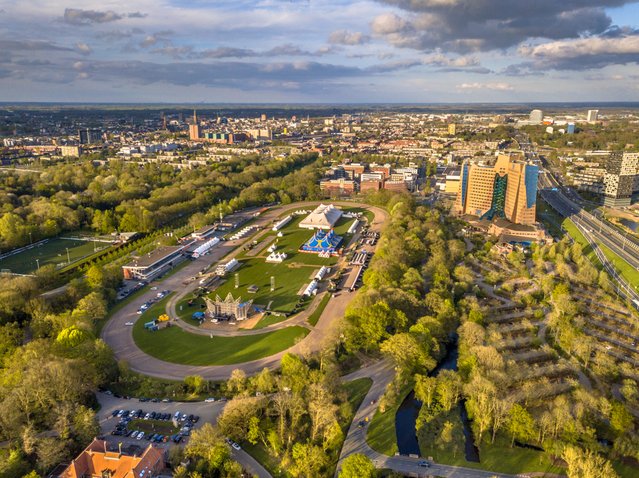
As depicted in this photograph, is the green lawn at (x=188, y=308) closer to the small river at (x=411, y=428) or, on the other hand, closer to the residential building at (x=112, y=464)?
the residential building at (x=112, y=464)

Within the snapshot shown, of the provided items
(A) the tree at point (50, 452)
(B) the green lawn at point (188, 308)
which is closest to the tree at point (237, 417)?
(A) the tree at point (50, 452)

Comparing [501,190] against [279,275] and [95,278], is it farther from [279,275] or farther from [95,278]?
[95,278]

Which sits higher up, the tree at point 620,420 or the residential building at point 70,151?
the residential building at point 70,151

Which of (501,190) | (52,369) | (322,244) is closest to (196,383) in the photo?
(52,369)

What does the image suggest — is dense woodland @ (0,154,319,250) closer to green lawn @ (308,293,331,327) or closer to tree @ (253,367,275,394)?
green lawn @ (308,293,331,327)

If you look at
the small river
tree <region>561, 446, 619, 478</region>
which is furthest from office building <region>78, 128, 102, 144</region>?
tree <region>561, 446, 619, 478</region>

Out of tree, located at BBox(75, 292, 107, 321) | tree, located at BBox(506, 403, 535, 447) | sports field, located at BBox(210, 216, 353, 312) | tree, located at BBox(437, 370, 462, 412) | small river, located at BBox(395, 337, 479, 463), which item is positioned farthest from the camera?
sports field, located at BBox(210, 216, 353, 312)

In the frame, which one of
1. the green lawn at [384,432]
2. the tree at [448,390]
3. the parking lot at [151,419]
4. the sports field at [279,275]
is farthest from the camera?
the sports field at [279,275]
